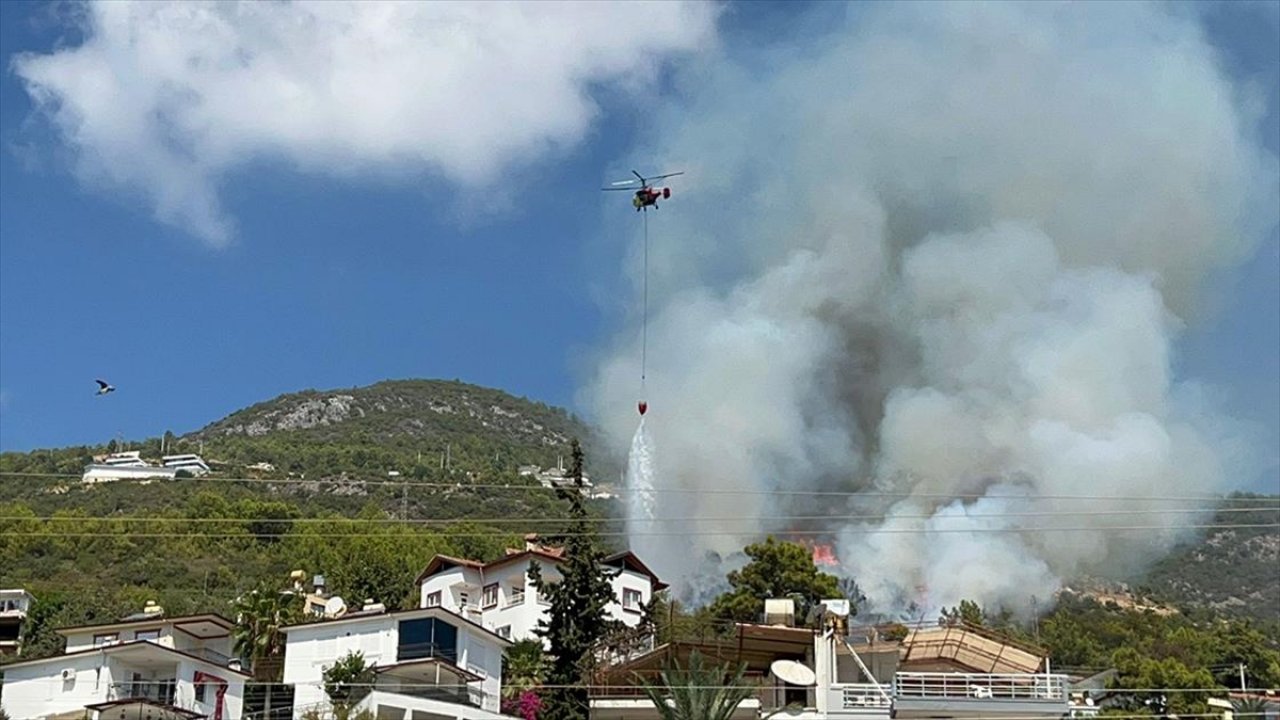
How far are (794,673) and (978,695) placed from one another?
21.6ft

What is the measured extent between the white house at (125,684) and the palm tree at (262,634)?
13.7 feet

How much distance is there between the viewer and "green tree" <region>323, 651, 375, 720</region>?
178 feet

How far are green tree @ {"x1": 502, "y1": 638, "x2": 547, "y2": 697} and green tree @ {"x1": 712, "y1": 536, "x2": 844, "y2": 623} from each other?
14.4 meters

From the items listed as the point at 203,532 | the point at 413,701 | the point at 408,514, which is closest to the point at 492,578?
the point at 413,701

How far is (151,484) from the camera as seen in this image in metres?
150

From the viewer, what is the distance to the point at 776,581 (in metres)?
79.8

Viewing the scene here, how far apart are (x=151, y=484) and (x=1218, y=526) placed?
129772 mm

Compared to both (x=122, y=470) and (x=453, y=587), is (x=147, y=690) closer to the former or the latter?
(x=453, y=587)

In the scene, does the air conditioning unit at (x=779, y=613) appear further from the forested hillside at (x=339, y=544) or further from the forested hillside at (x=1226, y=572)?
the forested hillside at (x=1226, y=572)

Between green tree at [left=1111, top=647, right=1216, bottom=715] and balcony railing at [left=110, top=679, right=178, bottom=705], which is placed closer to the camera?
balcony railing at [left=110, top=679, right=178, bottom=705]

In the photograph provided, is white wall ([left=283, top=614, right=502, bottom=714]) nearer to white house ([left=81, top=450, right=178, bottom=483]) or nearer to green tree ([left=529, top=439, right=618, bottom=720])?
green tree ([left=529, top=439, right=618, bottom=720])

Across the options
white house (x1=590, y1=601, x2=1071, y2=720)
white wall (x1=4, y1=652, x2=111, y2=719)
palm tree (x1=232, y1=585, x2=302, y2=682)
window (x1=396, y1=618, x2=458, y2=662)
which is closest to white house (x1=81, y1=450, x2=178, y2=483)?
palm tree (x1=232, y1=585, x2=302, y2=682)

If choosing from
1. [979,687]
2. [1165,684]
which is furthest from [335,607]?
[1165,684]

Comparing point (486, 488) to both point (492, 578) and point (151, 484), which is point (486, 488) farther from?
point (492, 578)
